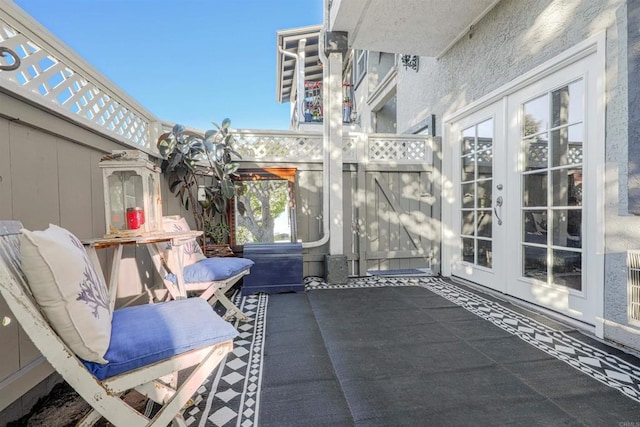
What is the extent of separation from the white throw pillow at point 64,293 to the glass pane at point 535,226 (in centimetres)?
312

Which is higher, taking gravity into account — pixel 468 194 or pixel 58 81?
pixel 58 81

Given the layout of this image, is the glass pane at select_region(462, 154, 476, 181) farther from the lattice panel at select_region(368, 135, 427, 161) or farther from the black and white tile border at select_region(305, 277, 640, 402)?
the black and white tile border at select_region(305, 277, 640, 402)

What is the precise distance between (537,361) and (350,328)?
118cm

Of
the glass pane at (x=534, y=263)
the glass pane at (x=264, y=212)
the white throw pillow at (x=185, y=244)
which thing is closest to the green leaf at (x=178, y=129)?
the white throw pillow at (x=185, y=244)

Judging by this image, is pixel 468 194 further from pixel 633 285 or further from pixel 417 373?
pixel 417 373

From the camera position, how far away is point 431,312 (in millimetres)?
2602

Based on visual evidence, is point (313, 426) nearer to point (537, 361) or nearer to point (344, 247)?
point (537, 361)

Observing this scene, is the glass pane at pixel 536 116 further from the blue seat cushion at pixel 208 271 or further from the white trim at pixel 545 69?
the blue seat cushion at pixel 208 271

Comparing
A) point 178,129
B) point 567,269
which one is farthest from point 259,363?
point 567,269

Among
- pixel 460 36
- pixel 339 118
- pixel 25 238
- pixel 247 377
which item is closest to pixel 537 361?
pixel 247 377

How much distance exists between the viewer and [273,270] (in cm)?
327

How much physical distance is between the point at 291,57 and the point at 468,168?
6160 mm

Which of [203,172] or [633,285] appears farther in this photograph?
[203,172]

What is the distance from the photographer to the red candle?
1.75 metres
